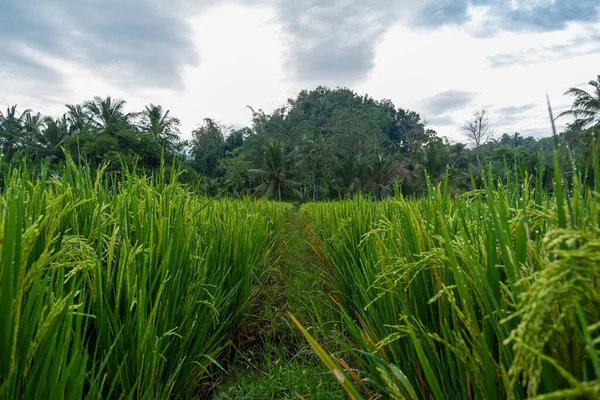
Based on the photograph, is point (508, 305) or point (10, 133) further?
point (10, 133)

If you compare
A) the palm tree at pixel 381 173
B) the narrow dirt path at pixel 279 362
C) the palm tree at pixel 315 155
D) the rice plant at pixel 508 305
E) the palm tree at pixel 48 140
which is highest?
the palm tree at pixel 48 140

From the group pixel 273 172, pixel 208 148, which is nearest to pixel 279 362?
pixel 273 172

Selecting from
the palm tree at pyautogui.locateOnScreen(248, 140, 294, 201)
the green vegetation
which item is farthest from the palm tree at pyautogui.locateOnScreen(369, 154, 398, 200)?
the green vegetation

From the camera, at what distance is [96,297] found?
3.05ft

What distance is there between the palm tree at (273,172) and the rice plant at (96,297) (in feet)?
79.2

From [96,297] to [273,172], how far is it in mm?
25394

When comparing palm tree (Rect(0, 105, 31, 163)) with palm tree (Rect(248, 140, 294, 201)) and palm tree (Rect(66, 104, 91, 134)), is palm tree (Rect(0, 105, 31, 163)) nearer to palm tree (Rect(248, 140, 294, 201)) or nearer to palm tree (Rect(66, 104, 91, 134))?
palm tree (Rect(66, 104, 91, 134))

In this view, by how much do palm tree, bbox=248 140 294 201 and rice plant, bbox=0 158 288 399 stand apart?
24.2 metres

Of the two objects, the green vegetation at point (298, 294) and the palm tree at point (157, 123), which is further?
the palm tree at point (157, 123)

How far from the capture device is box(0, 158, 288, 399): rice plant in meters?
0.59

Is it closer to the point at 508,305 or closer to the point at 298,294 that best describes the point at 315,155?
the point at 298,294

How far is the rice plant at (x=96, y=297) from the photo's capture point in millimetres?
586

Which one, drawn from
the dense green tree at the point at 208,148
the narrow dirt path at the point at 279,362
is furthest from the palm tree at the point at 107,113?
the narrow dirt path at the point at 279,362

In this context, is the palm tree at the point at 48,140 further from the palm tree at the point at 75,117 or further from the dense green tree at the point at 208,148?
the dense green tree at the point at 208,148
